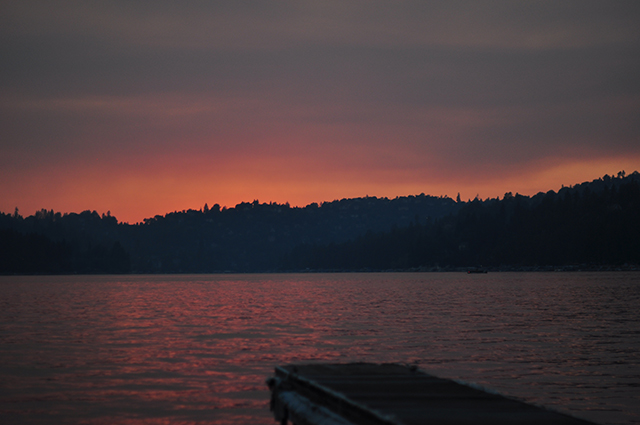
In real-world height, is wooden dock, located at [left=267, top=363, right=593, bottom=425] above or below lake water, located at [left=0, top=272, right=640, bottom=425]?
above

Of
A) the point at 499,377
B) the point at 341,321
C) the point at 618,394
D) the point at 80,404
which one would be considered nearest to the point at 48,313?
the point at 341,321

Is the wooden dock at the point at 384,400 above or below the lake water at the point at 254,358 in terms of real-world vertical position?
above

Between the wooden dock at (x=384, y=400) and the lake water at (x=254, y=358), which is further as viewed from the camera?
the lake water at (x=254, y=358)

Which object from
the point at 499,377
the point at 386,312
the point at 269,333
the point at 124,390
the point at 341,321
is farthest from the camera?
the point at 386,312

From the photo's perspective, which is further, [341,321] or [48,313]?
[48,313]

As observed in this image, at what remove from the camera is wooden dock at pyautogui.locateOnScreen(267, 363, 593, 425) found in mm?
16250

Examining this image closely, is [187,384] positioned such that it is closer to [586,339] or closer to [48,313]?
[586,339]

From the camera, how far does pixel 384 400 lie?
18.2m

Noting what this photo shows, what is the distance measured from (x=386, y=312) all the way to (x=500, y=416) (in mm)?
58035

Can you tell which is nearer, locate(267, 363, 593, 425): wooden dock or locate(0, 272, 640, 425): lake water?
locate(267, 363, 593, 425): wooden dock

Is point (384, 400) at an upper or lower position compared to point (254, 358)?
upper

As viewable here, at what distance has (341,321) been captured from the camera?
61.8 meters

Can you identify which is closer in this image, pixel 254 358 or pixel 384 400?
pixel 384 400

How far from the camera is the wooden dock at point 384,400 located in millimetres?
16250
